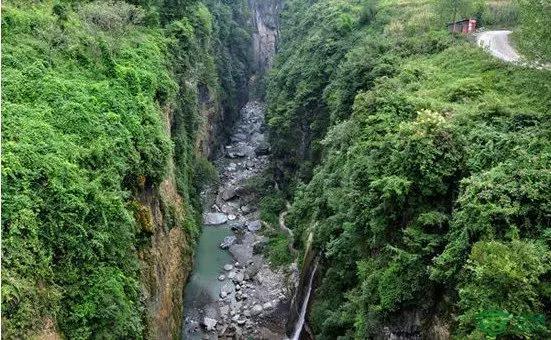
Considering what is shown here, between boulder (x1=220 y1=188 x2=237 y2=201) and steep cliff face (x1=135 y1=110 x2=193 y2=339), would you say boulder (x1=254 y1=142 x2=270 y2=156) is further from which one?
steep cliff face (x1=135 y1=110 x2=193 y2=339)

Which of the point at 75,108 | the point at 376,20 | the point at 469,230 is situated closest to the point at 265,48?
the point at 376,20

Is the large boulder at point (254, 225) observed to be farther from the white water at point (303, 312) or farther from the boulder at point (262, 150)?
the boulder at point (262, 150)

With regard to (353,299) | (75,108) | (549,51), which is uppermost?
(549,51)

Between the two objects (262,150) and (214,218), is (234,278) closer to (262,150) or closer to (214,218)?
(214,218)

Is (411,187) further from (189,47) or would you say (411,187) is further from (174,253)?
(189,47)

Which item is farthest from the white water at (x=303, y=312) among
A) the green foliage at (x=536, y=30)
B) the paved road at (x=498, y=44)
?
the paved road at (x=498, y=44)

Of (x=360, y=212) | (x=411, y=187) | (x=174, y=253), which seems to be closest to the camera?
(x=411, y=187)

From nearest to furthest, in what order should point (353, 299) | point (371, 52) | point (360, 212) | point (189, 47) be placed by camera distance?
point (353, 299)
point (360, 212)
point (371, 52)
point (189, 47)
